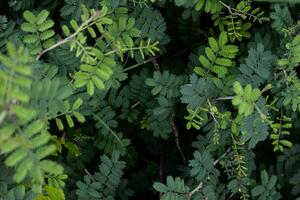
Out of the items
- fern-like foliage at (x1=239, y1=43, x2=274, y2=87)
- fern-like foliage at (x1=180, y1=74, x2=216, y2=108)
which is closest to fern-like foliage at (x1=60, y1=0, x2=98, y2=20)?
fern-like foliage at (x1=180, y1=74, x2=216, y2=108)

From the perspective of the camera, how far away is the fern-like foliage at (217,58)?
174 cm

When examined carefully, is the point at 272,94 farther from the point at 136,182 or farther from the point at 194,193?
the point at 136,182

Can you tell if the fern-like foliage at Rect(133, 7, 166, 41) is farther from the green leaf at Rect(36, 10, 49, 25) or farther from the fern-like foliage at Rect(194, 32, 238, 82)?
the green leaf at Rect(36, 10, 49, 25)

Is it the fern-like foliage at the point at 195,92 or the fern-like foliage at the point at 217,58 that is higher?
the fern-like foliage at the point at 217,58

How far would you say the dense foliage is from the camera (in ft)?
5.00

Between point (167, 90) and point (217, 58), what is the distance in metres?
0.22

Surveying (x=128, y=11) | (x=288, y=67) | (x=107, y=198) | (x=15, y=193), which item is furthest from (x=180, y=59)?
(x=15, y=193)

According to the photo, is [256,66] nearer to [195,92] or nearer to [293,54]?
[293,54]

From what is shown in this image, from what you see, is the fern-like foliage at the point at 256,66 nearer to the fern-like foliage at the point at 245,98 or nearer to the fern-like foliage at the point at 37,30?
the fern-like foliage at the point at 245,98

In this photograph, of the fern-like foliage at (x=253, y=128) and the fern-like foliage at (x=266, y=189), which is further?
the fern-like foliage at (x=266, y=189)

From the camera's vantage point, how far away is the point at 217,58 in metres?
1.77

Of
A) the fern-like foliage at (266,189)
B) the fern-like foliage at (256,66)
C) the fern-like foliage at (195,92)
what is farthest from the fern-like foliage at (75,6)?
the fern-like foliage at (266,189)

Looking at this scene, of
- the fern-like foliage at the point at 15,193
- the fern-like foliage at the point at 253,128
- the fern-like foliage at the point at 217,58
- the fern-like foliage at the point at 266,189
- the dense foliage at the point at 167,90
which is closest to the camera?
the fern-like foliage at the point at 15,193

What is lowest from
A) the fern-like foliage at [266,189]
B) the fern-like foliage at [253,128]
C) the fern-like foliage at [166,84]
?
the fern-like foliage at [266,189]
